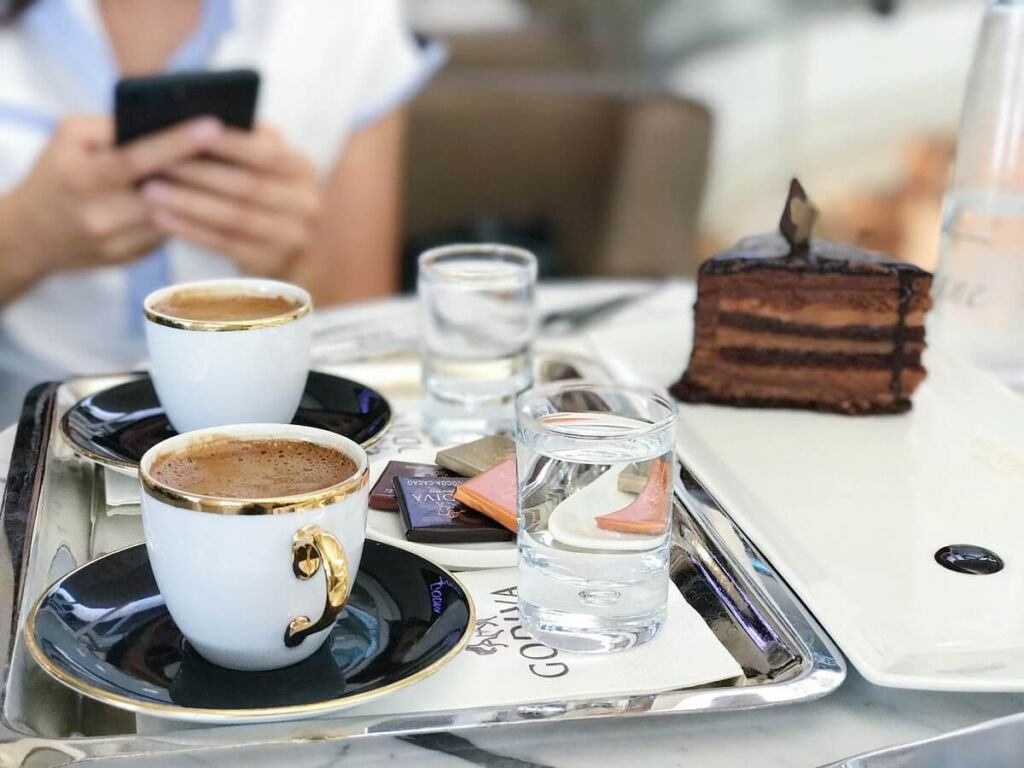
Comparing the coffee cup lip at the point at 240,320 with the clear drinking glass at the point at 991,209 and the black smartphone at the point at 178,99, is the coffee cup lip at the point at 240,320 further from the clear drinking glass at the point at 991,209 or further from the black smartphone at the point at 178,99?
the clear drinking glass at the point at 991,209

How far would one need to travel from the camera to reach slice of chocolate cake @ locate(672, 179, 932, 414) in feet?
2.80

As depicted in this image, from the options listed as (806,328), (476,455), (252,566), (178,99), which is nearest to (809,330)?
(806,328)

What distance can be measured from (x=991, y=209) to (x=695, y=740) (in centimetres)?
56

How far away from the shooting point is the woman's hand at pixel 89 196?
1175 millimetres

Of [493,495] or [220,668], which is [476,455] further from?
[220,668]

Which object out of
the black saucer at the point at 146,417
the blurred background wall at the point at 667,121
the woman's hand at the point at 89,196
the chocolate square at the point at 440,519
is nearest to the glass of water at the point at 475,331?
the black saucer at the point at 146,417

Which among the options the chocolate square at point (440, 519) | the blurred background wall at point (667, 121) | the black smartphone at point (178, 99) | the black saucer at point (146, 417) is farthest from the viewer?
the blurred background wall at point (667, 121)

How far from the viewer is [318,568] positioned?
0.50 m

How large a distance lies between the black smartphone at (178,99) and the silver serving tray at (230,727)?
15.7 inches

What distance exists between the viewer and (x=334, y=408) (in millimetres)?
789

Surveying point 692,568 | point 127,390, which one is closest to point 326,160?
point 127,390

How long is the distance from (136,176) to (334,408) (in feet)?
1.75

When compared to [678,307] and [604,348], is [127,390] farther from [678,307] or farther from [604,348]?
[678,307]

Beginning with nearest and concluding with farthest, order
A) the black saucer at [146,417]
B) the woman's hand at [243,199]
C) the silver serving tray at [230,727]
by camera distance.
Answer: the silver serving tray at [230,727] < the black saucer at [146,417] < the woman's hand at [243,199]
